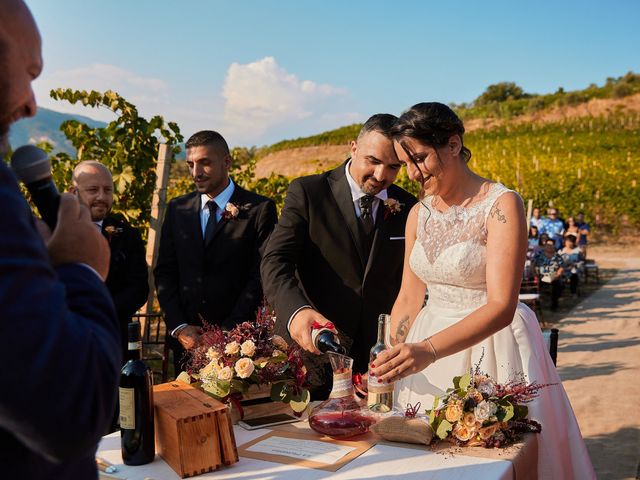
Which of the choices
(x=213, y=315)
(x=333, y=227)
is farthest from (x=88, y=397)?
(x=213, y=315)

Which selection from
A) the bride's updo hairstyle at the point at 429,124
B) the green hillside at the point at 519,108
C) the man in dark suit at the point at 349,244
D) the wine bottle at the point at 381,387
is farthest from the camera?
the green hillside at the point at 519,108

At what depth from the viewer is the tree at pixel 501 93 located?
90.0m

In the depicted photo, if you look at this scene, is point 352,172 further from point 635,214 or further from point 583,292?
point 635,214

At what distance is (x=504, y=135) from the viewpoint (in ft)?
179

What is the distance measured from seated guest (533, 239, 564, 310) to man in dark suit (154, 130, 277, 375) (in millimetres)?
10244

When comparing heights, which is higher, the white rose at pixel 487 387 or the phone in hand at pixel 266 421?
the white rose at pixel 487 387

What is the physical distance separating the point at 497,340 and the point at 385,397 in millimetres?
796

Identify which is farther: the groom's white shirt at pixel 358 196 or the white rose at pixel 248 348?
the groom's white shirt at pixel 358 196

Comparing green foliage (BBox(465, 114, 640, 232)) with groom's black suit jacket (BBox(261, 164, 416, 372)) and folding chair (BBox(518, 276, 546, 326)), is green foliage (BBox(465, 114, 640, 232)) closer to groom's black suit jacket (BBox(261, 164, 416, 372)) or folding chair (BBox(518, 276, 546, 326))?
folding chair (BBox(518, 276, 546, 326))

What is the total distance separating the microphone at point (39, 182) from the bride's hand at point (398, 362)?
1.47 m

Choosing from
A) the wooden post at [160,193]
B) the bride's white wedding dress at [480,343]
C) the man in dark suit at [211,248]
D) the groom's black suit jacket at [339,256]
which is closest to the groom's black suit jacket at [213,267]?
the man in dark suit at [211,248]

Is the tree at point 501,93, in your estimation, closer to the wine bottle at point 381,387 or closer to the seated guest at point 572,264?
the seated guest at point 572,264

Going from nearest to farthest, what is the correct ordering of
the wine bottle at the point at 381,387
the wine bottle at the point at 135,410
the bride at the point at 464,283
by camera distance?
1. the wine bottle at the point at 135,410
2. the wine bottle at the point at 381,387
3. the bride at the point at 464,283

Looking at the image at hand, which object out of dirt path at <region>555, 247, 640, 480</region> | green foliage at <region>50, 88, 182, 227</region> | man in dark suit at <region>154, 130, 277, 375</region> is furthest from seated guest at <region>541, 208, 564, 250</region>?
man in dark suit at <region>154, 130, 277, 375</region>
